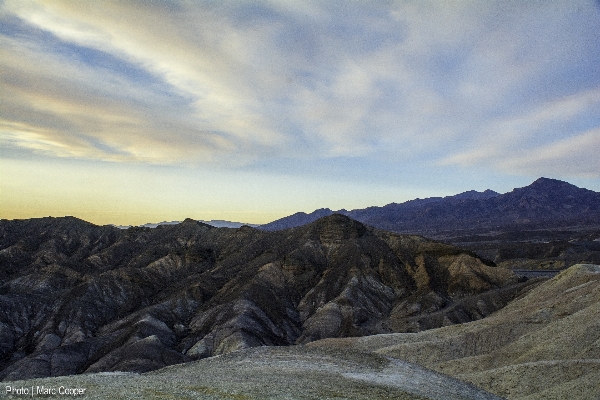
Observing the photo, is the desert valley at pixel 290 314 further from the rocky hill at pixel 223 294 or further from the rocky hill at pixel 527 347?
the rocky hill at pixel 223 294

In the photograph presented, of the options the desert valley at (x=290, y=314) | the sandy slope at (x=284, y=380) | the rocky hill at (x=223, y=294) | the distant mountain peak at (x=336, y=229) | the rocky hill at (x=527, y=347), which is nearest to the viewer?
the sandy slope at (x=284, y=380)

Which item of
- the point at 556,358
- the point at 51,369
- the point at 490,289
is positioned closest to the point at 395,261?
the point at 490,289

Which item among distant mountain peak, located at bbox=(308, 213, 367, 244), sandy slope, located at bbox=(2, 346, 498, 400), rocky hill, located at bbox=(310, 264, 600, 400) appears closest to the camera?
sandy slope, located at bbox=(2, 346, 498, 400)

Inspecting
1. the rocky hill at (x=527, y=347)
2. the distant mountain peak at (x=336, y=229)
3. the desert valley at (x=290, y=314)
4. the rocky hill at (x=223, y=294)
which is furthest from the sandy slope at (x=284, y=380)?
the distant mountain peak at (x=336, y=229)

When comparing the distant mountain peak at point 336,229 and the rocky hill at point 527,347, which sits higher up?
the distant mountain peak at point 336,229

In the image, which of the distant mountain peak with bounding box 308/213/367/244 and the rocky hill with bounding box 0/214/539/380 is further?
the distant mountain peak with bounding box 308/213/367/244

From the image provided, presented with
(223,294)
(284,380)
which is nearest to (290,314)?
(223,294)

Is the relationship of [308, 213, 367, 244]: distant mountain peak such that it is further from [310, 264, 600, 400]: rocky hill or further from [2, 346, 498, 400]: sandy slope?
[2, 346, 498, 400]: sandy slope

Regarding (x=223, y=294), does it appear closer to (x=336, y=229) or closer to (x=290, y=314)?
(x=290, y=314)

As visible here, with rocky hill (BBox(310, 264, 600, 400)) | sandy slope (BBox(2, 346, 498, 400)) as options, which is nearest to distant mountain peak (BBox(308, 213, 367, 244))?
rocky hill (BBox(310, 264, 600, 400))

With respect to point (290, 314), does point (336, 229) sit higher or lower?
higher
